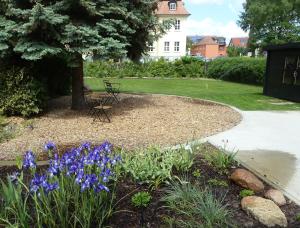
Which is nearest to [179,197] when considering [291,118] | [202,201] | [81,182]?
[202,201]

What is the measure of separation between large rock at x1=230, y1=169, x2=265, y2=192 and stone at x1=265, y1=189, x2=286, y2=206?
0.48 feet

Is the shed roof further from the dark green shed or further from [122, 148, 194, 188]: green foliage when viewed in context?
[122, 148, 194, 188]: green foliage

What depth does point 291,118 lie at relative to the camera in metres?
9.38

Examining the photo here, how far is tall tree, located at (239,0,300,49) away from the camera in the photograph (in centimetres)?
4147

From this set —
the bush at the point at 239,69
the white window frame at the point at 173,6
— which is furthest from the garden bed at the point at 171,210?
the white window frame at the point at 173,6

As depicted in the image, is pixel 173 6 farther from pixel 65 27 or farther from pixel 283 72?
pixel 65 27

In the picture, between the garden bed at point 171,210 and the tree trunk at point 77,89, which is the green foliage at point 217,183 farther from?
the tree trunk at point 77,89

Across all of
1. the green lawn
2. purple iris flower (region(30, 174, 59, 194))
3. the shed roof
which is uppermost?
the shed roof

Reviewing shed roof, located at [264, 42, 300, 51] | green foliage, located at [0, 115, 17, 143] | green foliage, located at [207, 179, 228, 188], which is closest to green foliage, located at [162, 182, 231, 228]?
green foliage, located at [207, 179, 228, 188]

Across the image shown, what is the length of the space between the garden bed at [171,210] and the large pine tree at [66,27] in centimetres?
373

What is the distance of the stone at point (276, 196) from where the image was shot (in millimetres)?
3764

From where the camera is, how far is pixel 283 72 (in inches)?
578

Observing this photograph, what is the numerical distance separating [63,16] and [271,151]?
5.23 m

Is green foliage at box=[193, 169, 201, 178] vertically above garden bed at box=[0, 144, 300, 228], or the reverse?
green foliage at box=[193, 169, 201, 178]
